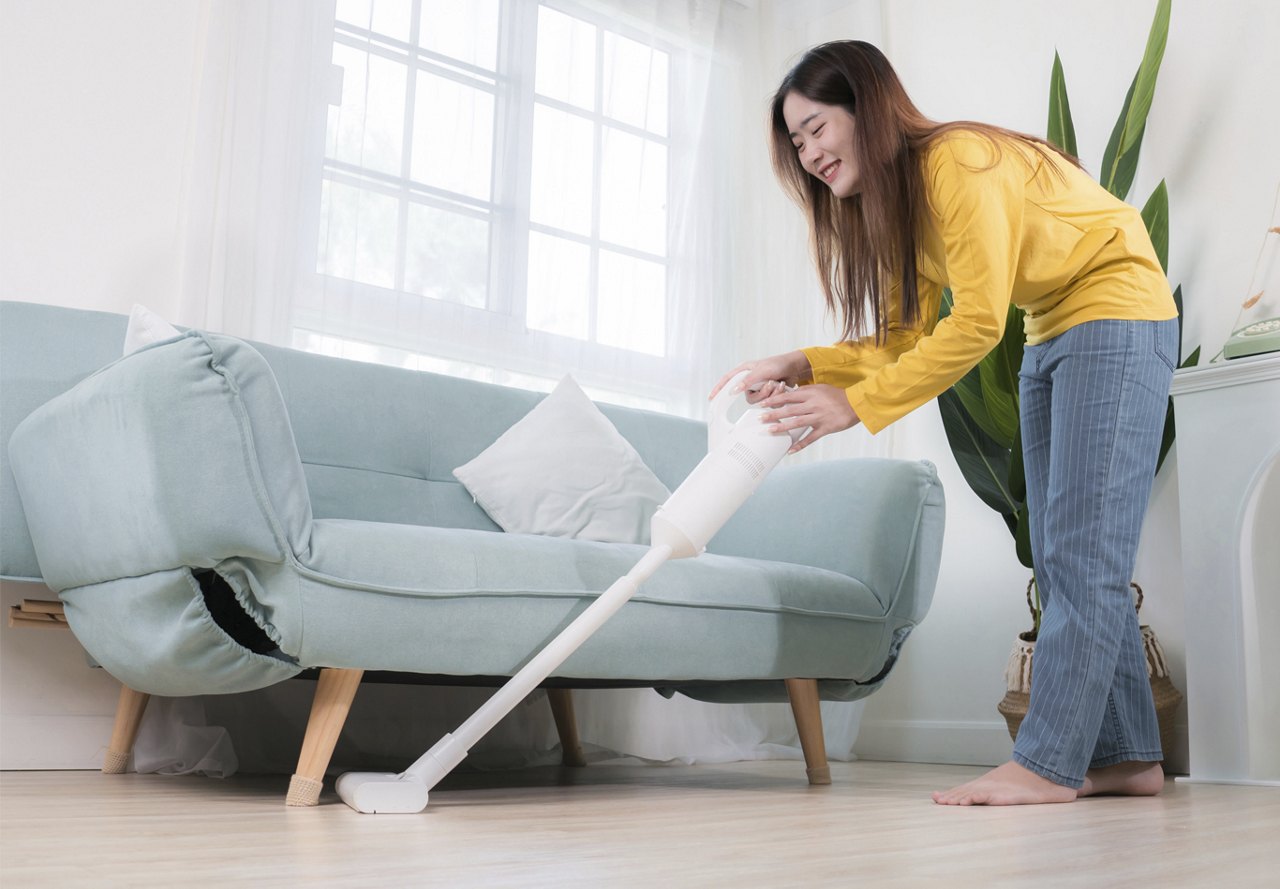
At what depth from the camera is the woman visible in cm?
151

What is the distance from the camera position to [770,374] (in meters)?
1.59

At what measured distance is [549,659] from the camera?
141 centimetres

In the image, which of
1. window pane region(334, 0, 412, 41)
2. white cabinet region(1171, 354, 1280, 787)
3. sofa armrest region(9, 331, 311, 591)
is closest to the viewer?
sofa armrest region(9, 331, 311, 591)

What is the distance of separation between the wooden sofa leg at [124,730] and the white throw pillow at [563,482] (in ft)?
2.21

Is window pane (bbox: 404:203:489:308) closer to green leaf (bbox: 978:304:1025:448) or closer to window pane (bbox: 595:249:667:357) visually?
window pane (bbox: 595:249:667:357)

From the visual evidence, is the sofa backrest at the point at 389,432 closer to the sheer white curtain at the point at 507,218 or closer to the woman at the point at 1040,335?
the sheer white curtain at the point at 507,218

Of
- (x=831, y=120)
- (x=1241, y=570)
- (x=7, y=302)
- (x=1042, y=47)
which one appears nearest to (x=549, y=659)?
(x=831, y=120)

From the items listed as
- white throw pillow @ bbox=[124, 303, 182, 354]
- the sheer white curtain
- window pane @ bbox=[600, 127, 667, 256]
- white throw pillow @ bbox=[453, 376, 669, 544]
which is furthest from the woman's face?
window pane @ bbox=[600, 127, 667, 256]

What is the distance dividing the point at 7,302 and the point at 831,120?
4.55 ft

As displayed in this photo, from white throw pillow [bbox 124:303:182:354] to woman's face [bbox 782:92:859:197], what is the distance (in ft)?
3.23

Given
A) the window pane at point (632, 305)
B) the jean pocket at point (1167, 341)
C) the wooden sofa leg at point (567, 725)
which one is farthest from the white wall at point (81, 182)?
the jean pocket at point (1167, 341)

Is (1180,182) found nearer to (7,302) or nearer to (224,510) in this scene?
(224,510)

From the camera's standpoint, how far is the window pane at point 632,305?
119 inches

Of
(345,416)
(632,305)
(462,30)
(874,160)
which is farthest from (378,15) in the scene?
(874,160)
